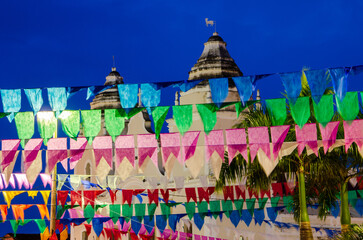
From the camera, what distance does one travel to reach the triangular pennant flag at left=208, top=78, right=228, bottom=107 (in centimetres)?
1310

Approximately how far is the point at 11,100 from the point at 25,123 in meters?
0.80

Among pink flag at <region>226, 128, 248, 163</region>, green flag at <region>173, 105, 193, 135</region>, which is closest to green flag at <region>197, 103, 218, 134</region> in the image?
green flag at <region>173, 105, 193, 135</region>

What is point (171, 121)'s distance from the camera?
3572 cm

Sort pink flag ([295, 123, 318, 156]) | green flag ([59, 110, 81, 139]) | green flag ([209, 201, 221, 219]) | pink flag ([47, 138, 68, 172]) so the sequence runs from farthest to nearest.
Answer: green flag ([209, 201, 221, 219]), pink flag ([47, 138, 68, 172]), pink flag ([295, 123, 318, 156]), green flag ([59, 110, 81, 139])

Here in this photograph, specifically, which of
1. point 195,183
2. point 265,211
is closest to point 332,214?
point 265,211

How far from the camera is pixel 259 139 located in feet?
50.1

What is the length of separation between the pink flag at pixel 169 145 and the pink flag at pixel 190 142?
24 cm

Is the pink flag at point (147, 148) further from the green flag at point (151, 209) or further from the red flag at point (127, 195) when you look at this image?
the green flag at point (151, 209)

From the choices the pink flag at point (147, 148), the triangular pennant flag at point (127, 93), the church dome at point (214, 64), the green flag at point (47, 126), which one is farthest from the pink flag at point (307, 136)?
the church dome at point (214, 64)

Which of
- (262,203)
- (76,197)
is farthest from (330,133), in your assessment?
(76,197)

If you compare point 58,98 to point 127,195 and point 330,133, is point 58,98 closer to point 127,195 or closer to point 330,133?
point 330,133

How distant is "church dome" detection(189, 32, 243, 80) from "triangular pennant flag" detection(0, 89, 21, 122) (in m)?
20.4

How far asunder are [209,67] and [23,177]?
16.8 meters

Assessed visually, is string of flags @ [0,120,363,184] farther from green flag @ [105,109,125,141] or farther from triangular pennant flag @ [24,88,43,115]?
triangular pennant flag @ [24,88,43,115]
